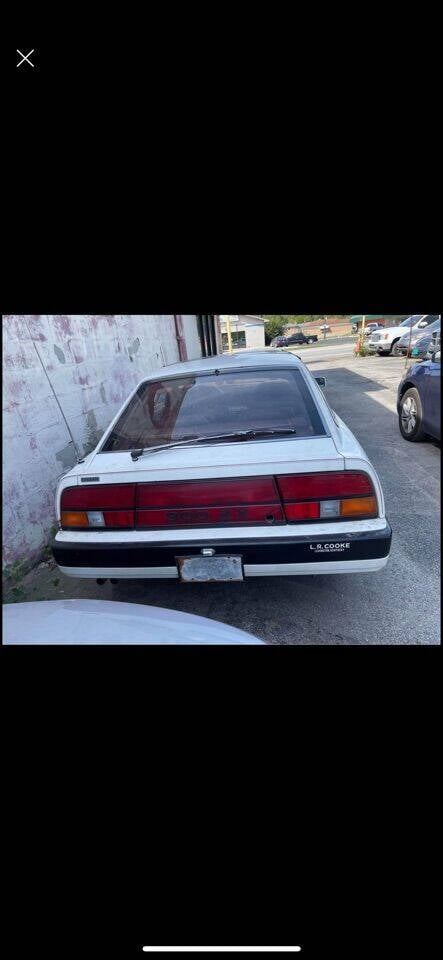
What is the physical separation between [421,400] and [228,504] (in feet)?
12.4

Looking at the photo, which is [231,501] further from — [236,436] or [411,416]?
[411,416]

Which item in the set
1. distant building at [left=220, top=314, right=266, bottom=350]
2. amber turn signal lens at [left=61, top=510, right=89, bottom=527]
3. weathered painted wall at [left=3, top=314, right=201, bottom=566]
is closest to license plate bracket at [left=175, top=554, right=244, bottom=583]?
amber turn signal lens at [left=61, top=510, right=89, bottom=527]

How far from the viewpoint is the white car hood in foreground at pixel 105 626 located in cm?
128

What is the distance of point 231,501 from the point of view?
202 cm

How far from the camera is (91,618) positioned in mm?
1466

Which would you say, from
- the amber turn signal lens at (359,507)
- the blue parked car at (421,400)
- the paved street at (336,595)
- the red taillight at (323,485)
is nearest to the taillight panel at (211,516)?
the red taillight at (323,485)

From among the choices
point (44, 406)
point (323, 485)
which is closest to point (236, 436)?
point (323, 485)

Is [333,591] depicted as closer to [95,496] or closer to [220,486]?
[220,486]

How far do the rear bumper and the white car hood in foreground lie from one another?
0.45 meters

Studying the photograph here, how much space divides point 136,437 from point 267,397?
2.71 feet

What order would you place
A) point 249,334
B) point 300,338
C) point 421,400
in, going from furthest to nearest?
point 300,338, point 249,334, point 421,400

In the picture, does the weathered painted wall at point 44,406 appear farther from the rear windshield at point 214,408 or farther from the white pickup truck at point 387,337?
the white pickup truck at point 387,337

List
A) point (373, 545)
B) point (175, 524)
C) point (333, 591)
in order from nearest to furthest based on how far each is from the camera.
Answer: point (373, 545) < point (175, 524) < point (333, 591)
